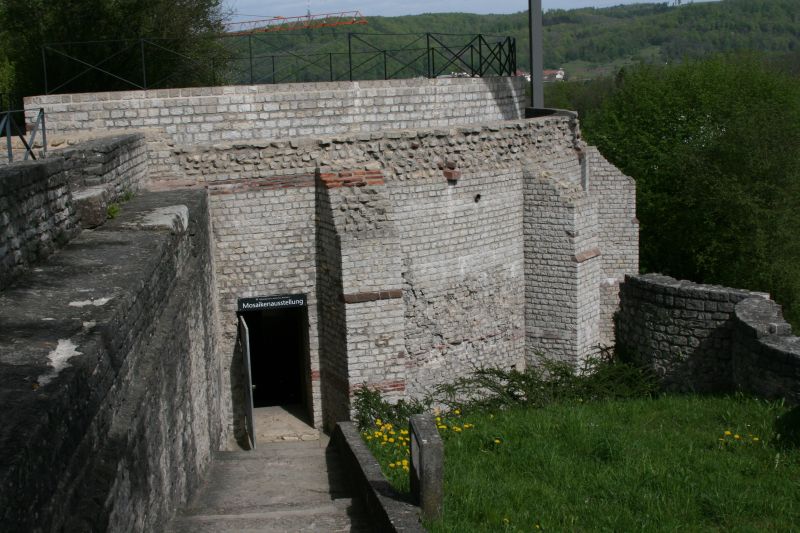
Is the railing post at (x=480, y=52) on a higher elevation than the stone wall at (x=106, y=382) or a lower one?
higher

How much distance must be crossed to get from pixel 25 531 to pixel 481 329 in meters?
10.5

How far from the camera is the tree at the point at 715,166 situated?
2133 centimetres

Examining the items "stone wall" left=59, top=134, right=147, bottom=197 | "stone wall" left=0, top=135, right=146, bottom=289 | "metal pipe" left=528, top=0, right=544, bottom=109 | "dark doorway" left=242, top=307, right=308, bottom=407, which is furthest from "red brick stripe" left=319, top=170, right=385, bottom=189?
"metal pipe" left=528, top=0, right=544, bottom=109

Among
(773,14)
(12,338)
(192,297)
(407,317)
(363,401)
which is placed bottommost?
(363,401)

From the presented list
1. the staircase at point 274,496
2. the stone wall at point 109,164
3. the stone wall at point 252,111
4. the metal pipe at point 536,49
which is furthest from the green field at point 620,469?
the metal pipe at point 536,49

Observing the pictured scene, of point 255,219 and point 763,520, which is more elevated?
point 255,219

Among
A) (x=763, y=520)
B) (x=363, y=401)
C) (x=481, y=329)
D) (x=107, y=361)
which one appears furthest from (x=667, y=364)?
(x=107, y=361)

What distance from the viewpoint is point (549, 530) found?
20.9 feet

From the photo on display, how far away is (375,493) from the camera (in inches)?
268

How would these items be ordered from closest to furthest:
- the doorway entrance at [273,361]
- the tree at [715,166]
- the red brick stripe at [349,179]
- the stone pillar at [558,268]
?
the red brick stripe at [349,179] < the doorway entrance at [273,361] < the stone pillar at [558,268] < the tree at [715,166]

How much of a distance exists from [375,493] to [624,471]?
2.13m

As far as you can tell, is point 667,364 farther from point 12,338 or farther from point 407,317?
point 12,338

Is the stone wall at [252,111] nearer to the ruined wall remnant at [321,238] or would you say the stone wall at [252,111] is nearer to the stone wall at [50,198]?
the ruined wall remnant at [321,238]

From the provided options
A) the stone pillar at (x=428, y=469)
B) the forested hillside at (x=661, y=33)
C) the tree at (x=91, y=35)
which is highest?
the forested hillside at (x=661, y=33)
